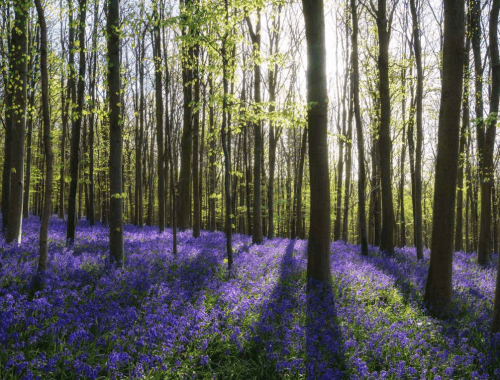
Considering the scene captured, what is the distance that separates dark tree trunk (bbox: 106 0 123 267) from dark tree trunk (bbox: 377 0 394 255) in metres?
8.80

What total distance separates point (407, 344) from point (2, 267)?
23.2 ft

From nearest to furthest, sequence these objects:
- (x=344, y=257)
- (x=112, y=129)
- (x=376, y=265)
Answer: (x=112, y=129) → (x=376, y=265) → (x=344, y=257)

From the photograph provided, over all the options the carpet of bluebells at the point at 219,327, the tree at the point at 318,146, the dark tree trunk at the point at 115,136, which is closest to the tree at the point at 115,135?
the dark tree trunk at the point at 115,136

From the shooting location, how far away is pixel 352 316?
5906 millimetres

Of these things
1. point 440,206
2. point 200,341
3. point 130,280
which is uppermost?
point 440,206

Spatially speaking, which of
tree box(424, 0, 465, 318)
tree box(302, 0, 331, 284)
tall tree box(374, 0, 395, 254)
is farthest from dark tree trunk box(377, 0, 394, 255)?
tree box(302, 0, 331, 284)

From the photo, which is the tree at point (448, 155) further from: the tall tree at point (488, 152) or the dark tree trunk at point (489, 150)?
the tall tree at point (488, 152)

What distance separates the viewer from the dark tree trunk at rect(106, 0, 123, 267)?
7.61m

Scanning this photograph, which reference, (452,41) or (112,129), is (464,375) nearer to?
(452,41)

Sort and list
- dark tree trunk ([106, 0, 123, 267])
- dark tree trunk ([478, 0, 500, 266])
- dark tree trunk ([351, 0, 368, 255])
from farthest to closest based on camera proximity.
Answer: dark tree trunk ([351, 0, 368, 255])
dark tree trunk ([478, 0, 500, 266])
dark tree trunk ([106, 0, 123, 267])

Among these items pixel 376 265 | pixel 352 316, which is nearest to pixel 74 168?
pixel 352 316

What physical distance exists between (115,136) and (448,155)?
7.17 metres

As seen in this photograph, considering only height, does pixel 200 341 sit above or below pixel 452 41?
below

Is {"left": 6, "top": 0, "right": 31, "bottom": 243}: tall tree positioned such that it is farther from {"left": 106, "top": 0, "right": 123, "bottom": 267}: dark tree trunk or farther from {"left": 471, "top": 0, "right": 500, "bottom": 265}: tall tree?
{"left": 471, "top": 0, "right": 500, "bottom": 265}: tall tree
